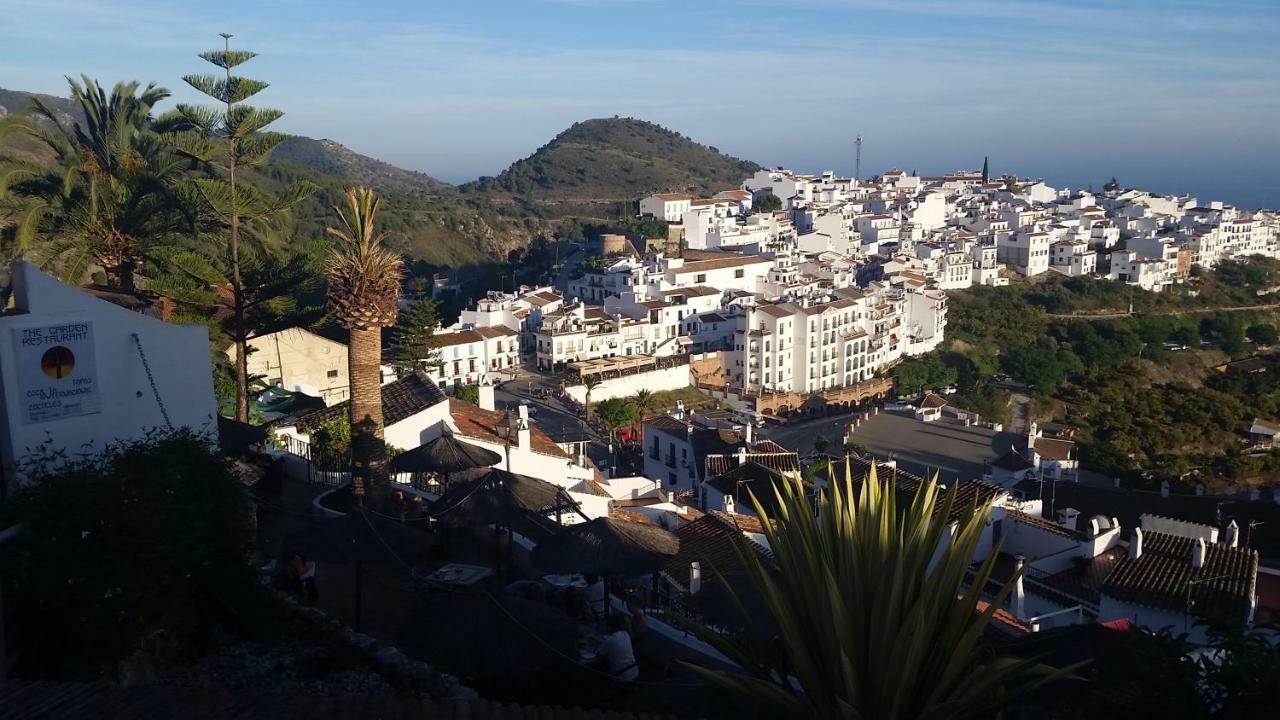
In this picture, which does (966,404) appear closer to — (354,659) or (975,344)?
(975,344)

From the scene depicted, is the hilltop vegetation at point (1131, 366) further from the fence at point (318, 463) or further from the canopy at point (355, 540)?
the canopy at point (355, 540)

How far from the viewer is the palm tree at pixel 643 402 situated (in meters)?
39.6

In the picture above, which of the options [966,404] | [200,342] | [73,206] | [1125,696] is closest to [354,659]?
[200,342]

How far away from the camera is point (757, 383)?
4516 centimetres

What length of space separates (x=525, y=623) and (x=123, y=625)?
2.74 meters

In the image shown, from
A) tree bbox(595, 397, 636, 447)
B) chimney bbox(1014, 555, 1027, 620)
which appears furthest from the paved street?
chimney bbox(1014, 555, 1027, 620)

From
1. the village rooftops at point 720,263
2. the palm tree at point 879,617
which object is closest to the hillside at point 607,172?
the village rooftops at point 720,263

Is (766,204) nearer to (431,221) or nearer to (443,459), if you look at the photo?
(431,221)

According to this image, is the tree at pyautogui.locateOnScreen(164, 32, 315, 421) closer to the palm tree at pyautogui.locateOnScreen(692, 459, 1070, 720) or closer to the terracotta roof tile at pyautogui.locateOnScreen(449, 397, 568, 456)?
the terracotta roof tile at pyautogui.locateOnScreen(449, 397, 568, 456)

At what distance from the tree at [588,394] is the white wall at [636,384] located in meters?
0.14

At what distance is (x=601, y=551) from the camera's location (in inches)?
364

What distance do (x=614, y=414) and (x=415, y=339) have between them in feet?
24.4

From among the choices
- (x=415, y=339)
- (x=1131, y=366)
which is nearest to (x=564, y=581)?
(x=415, y=339)

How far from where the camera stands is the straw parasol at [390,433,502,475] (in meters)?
11.9
